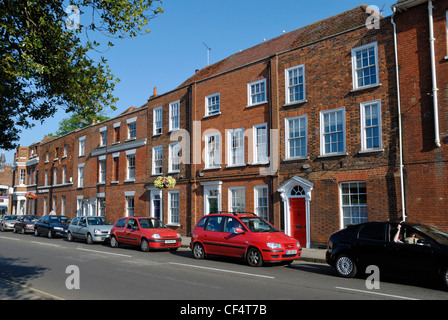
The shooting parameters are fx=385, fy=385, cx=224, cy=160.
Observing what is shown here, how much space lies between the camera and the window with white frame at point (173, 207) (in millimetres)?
24781

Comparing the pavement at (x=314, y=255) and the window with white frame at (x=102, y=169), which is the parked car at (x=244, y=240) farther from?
the window with white frame at (x=102, y=169)

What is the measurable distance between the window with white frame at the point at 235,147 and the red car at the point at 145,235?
5.39 meters

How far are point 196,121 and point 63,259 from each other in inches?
478

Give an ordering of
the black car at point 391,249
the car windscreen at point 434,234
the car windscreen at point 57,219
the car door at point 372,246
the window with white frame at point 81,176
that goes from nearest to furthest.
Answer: the black car at point 391,249 → the car windscreen at point 434,234 → the car door at point 372,246 → the car windscreen at point 57,219 → the window with white frame at point 81,176

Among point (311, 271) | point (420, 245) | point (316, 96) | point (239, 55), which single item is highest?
point (239, 55)

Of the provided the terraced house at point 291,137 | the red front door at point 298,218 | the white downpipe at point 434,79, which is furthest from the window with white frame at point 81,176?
the white downpipe at point 434,79

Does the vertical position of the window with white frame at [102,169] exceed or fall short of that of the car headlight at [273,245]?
it exceeds it

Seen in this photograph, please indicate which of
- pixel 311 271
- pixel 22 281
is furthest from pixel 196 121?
pixel 22 281

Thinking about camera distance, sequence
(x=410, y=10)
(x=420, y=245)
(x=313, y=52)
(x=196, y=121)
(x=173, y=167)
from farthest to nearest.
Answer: (x=173, y=167) < (x=196, y=121) < (x=313, y=52) < (x=410, y=10) < (x=420, y=245)

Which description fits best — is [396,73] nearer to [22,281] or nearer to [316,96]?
[316,96]

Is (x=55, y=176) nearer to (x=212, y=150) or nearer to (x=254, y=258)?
(x=212, y=150)

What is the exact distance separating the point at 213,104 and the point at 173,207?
7.26 metres

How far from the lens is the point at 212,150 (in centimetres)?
2264
